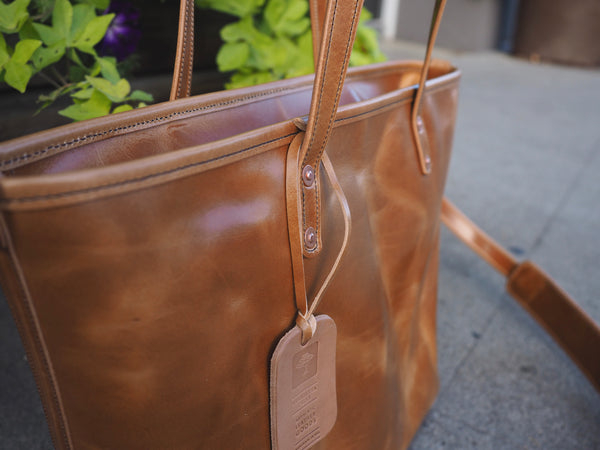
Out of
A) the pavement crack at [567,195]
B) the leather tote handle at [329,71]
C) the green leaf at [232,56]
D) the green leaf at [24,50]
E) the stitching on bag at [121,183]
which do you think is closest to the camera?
the stitching on bag at [121,183]

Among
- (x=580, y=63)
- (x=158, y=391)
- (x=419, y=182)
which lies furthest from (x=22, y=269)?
(x=580, y=63)

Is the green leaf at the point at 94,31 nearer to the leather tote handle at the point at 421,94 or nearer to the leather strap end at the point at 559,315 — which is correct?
the leather tote handle at the point at 421,94

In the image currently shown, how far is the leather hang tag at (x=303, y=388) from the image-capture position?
18.2 inches

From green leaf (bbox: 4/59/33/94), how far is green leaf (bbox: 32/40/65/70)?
0.04 metres

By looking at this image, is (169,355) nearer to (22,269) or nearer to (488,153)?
(22,269)

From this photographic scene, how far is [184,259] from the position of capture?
0.37 m

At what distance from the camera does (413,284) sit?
67 centimetres

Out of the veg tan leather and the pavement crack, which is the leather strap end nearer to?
the pavement crack

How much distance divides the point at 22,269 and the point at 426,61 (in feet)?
Answer: 1.65

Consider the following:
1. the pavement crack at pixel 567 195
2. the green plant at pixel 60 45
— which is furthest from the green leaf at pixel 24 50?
the pavement crack at pixel 567 195

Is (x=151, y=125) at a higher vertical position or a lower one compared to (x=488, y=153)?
higher

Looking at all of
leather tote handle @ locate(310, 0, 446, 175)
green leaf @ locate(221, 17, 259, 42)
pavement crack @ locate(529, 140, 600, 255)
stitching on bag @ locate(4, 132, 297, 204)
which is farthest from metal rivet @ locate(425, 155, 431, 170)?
pavement crack @ locate(529, 140, 600, 255)

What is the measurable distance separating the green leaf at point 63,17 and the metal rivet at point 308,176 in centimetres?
38

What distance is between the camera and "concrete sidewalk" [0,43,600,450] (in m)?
0.78
